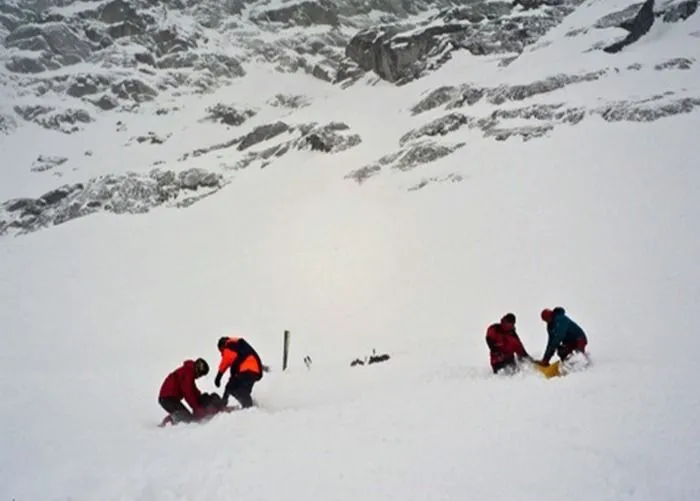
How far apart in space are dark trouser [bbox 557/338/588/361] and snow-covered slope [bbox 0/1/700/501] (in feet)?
2.39

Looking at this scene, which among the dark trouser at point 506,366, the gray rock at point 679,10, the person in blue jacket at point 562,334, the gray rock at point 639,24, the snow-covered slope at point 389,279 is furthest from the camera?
the gray rock at point 679,10

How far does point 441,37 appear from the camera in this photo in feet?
255

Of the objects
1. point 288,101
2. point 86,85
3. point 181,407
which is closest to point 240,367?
point 181,407

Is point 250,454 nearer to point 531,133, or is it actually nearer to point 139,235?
point 531,133

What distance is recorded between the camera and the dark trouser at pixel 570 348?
1118 cm

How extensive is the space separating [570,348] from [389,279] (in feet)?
59.6

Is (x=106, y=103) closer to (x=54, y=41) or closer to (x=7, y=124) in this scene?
(x=7, y=124)

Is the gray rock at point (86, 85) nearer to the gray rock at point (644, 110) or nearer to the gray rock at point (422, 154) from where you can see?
the gray rock at point (422, 154)

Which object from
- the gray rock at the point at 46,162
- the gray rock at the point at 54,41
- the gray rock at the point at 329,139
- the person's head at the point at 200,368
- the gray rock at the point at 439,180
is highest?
the gray rock at the point at 54,41

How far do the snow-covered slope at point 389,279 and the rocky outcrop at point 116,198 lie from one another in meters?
0.38

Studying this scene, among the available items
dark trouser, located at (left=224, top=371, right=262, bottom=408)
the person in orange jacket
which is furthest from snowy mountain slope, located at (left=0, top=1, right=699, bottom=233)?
dark trouser, located at (left=224, top=371, right=262, bottom=408)

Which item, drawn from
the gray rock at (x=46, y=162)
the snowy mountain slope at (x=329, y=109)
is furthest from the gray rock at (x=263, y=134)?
the gray rock at (x=46, y=162)

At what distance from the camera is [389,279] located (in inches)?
1152

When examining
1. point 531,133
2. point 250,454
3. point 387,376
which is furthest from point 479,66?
point 250,454
